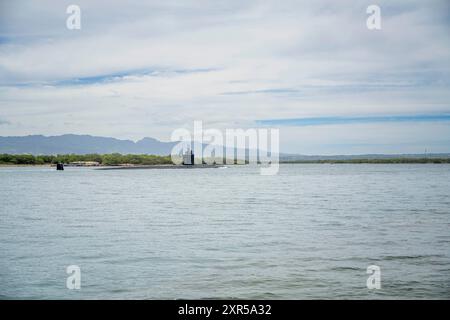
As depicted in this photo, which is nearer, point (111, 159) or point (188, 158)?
point (188, 158)

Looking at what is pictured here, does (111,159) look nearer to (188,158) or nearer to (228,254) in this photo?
(188,158)

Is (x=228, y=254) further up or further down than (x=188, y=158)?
further down

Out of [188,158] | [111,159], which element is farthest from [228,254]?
[111,159]

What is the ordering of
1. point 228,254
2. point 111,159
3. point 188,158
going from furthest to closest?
point 111,159 → point 188,158 → point 228,254

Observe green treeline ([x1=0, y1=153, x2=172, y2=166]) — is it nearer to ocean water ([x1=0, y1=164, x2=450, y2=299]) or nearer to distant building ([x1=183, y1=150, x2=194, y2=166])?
distant building ([x1=183, y1=150, x2=194, y2=166])

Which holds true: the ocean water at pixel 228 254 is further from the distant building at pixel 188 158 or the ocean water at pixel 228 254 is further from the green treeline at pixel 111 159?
the green treeline at pixel 111 159

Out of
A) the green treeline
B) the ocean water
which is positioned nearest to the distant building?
the green treeline

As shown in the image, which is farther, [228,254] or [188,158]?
[188,158]

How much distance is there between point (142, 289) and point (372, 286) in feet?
12.2

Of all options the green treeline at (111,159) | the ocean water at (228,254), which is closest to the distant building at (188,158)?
the green treeline at (111,159)

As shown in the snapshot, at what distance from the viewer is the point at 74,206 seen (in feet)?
83.4

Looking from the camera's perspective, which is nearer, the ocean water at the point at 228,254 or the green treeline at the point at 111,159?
the ocean water at the point at 228,254

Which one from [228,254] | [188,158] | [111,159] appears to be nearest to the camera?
[228,254]
